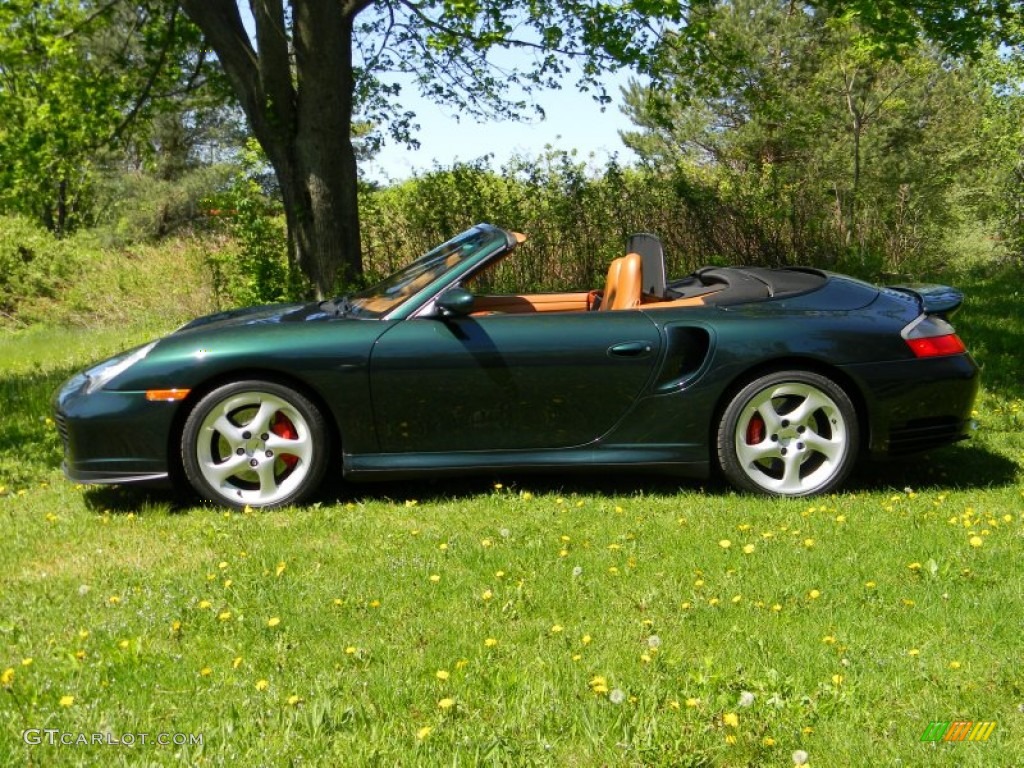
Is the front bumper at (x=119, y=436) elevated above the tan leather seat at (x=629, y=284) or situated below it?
below

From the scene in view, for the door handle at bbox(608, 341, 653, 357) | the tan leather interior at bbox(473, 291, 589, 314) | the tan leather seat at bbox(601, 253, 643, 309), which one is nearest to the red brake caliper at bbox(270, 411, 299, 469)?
the tan leather interior at bbox(473, 291, 589, 314)

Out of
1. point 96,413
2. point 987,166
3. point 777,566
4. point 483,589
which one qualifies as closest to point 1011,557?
point 777,566

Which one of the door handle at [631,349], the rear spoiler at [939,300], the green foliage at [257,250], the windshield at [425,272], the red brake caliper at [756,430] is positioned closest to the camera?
the door handle at [631,349]

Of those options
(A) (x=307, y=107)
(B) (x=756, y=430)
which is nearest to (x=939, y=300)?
(B) (x=756, y=430)

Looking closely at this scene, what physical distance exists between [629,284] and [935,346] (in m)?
1.53

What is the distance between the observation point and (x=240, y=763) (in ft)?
8.41

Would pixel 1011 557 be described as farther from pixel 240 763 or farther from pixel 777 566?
pixel 240 763

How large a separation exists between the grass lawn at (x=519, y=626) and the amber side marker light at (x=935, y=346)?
0.70m

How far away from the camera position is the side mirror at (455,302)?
4.86 metres

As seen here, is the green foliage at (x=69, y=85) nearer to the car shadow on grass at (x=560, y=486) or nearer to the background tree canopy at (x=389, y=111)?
the background tree canopy at (x=389, y=111)

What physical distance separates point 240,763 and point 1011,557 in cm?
302

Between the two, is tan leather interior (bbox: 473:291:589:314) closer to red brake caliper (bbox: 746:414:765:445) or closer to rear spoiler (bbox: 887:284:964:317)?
red brake caliper (bbox: 746:414:765:445)

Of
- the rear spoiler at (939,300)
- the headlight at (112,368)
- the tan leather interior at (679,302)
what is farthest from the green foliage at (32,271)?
the rear spoiler at (939,300)

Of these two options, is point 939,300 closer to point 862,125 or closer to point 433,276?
point 433,276
